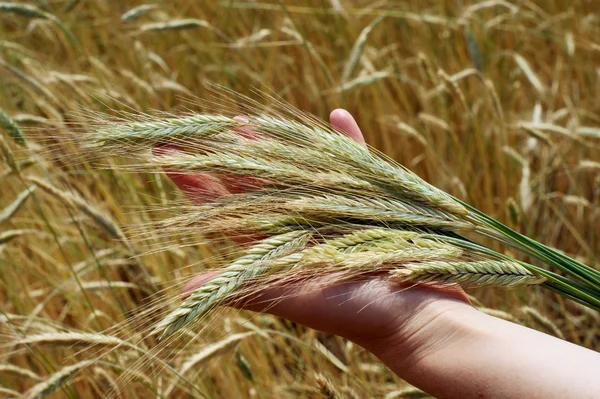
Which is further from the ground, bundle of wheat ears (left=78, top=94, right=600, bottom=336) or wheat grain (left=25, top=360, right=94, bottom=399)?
bundle of wheat ears (left=78, top=94, right=600, bottom=336)

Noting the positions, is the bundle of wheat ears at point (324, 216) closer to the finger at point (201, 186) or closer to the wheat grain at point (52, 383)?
the finger at point (201, 186)

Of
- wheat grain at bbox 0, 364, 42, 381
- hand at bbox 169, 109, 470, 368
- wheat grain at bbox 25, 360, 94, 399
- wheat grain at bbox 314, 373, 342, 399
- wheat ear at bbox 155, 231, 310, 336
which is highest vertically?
wheat ear at bbox 155, 231, 310, 336

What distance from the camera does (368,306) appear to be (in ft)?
3.48

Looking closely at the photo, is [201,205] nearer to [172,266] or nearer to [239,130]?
[239,130]

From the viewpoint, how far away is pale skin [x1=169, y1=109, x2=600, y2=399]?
0.92 m

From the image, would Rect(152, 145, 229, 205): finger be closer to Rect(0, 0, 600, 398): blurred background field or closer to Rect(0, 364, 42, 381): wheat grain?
Rect(0, 0, 600, 398): blurred background field

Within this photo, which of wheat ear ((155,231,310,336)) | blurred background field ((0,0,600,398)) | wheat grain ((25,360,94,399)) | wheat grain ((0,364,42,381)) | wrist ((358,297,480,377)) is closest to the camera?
wheat ear ((155,231,310,336))

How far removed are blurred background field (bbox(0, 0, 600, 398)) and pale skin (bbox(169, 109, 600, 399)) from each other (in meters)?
0.11

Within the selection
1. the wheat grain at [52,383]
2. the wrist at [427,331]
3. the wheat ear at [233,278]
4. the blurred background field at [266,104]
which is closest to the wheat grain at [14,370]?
the blurred background field at [266,104]

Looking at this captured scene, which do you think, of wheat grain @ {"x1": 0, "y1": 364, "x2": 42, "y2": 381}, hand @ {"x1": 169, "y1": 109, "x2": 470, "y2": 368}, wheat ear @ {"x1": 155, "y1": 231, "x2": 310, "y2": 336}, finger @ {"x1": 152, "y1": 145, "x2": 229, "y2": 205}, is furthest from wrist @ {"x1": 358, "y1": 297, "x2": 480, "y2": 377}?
wheat grain @ {"x1": 0, "y1": 364, "x2": 42, "y2": 381}

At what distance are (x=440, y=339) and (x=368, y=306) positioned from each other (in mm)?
123

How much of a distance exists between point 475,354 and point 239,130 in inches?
20.2

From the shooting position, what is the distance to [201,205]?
1.04m

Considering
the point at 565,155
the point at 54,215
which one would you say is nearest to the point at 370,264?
the point at 54,215
